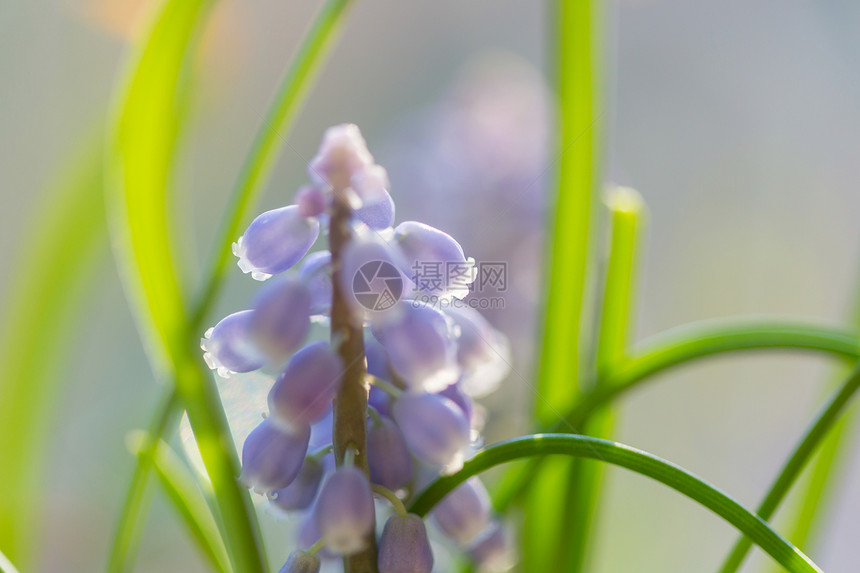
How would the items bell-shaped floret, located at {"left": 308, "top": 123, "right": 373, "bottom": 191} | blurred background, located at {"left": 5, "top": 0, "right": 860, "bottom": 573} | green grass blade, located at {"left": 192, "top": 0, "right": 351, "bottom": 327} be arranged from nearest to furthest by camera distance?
bell-shaped floret, located at {"left": 308, "top": 123, "right": 373, "bottom": 191} < green grass blade, located at {"left": 192, "top": 0, "right": 351, "bottom": 327} < blurred background, located at {"left": 5, "top": 0, "right": 860, "bottom": 573}

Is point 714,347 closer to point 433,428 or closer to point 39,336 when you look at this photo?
point 433,428

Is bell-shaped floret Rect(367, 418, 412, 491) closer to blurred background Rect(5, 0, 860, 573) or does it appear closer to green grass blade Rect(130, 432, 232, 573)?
green grass blade Rect(130, 432, 232, 573)

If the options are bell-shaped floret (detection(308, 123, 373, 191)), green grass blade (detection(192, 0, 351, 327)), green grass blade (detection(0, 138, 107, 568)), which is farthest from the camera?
green grass blade (detection(0, 138, 107, 568))

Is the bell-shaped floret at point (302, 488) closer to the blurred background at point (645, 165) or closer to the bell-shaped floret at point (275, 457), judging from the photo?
the bell-shaped floret at point (275, 457)

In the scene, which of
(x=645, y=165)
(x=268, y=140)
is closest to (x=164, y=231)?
(x=268, y=140)

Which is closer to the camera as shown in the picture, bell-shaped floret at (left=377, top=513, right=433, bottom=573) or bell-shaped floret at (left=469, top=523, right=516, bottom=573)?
bell-shaped floret at (left=377, top=513, right=433, bottom=573)

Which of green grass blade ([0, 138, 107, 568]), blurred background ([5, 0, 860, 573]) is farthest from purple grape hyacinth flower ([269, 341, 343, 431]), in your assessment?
blurred background ([5, 0, 860, 573])

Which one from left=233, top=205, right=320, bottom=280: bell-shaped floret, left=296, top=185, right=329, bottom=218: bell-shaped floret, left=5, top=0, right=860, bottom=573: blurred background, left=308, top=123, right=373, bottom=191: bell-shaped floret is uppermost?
left=308, top=123, right=373, bottom=191: bell-shaped floret

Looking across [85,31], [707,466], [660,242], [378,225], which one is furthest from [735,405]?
[85,31]
